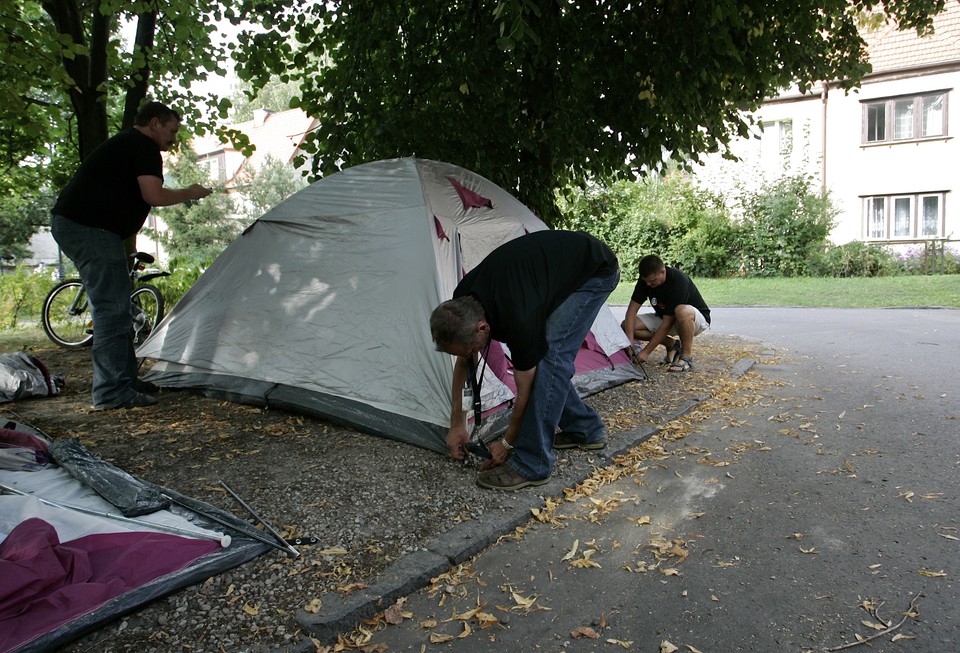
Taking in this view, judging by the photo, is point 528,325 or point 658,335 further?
point 658,335

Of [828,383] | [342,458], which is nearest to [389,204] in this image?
[342,458]

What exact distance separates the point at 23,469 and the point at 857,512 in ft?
14.0


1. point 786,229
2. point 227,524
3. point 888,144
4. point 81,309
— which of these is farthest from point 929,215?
point 227,524

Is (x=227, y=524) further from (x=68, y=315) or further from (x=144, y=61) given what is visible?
(x=144, y=61)

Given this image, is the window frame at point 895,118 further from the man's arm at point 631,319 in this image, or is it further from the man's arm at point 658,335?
the man's arm at point 631,319

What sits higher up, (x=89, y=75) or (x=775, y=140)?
(x=775, y=140)

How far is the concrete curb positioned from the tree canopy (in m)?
3.49

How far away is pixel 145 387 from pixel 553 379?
3.76m

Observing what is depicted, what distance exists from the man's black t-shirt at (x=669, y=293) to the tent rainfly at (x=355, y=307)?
1.06 m

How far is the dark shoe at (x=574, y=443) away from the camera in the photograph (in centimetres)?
417

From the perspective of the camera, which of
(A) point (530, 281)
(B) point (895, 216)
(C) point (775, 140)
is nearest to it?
(A) point (530, 281)

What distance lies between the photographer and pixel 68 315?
24.6 feet

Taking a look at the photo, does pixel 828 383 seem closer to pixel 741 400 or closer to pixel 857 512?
pixel 741 400

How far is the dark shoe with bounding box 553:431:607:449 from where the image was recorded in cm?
417
